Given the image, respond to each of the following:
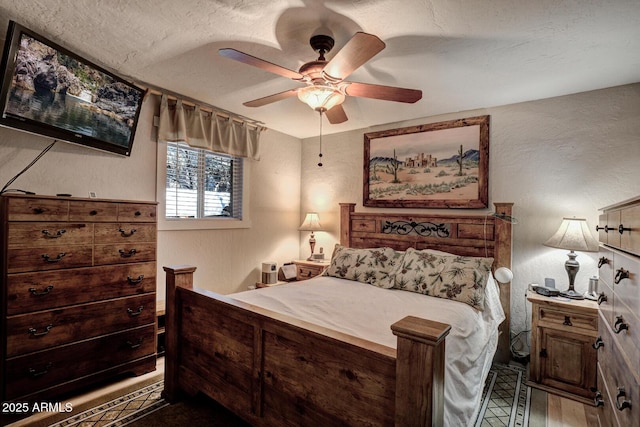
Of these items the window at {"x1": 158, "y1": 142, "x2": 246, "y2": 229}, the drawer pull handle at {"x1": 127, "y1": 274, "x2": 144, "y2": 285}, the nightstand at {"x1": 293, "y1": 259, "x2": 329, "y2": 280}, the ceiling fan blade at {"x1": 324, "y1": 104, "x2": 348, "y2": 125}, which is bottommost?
the nightstand at {"x1": 293, "y1": 259, "x2": 329, "y2": 280}

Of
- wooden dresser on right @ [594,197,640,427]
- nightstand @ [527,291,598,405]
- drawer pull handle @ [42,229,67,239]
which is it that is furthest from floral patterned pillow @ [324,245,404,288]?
drawer pull handle @ [42,229,67,239]

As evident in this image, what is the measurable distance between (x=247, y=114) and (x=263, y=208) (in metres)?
1.17

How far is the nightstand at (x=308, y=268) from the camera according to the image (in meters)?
3.81

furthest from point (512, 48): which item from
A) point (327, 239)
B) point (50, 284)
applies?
point (50, 284)

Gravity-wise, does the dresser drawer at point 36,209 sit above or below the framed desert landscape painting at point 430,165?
below

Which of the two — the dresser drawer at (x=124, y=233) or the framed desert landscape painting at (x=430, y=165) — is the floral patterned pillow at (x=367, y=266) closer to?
the framed desert landscape painting at (x=430, y=165)

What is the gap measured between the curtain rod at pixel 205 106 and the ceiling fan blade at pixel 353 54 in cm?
180

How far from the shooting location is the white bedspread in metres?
1.60

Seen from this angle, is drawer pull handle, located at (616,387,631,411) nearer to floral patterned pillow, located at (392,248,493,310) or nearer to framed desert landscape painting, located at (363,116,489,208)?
floral patterned pillow, located at (392,248,493,310)

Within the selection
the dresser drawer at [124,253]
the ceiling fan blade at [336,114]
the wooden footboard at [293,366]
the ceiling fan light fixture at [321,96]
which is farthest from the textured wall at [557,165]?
the dresser drawer at [124,253]

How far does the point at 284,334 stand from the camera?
1.55m

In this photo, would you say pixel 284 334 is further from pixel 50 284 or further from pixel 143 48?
pixel 143 48

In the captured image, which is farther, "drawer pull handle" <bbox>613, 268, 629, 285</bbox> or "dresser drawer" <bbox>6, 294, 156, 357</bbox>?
"dresser drawer" <bbox>6, 294, 156, 357</bbox>

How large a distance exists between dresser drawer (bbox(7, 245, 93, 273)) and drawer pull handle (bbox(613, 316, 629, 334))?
9.72ft
